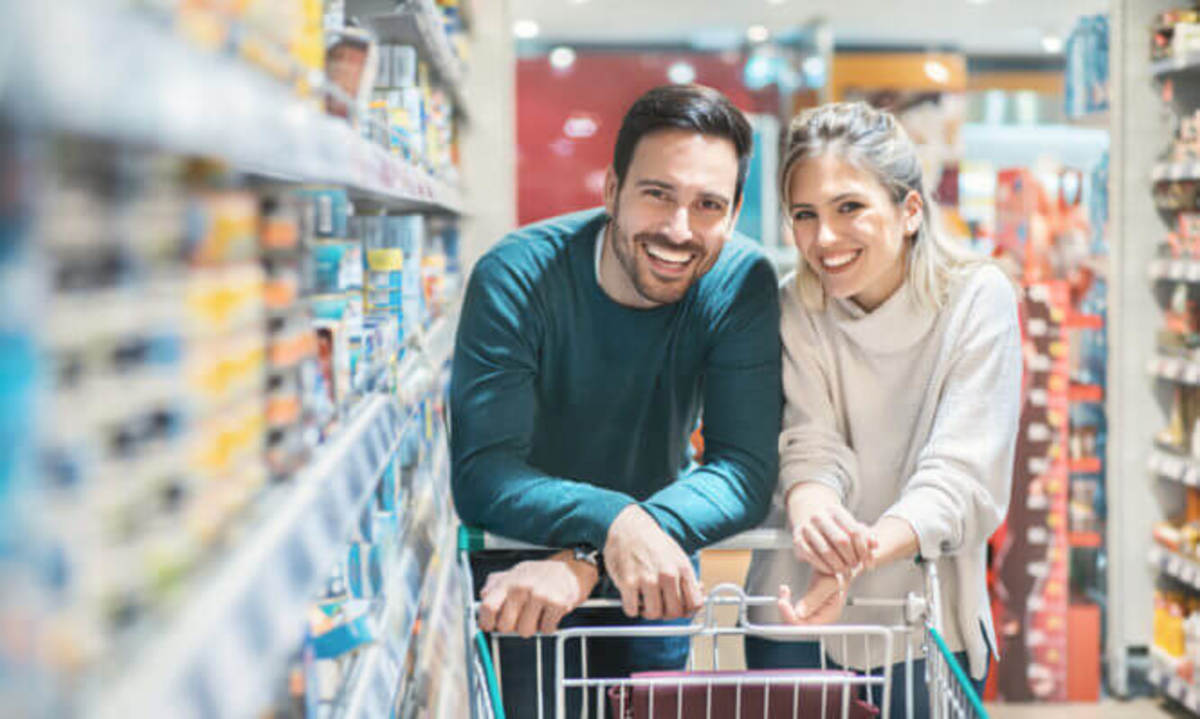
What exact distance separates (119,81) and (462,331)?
4.39 ft

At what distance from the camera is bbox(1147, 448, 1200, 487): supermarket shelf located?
374 cm

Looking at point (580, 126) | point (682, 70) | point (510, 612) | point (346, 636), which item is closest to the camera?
point (346, 636)

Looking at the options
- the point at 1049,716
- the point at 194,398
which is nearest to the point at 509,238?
the point at 194,398

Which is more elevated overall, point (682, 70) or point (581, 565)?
point (682, 70)

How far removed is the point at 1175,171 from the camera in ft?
12.7

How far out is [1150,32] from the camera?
407 cm

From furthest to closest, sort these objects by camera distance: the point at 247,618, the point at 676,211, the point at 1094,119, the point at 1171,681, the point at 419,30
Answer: the point at 1094,119 → the point at 1171,681 → the point at 419,30 → the point at 676,211 → the point at 247,618

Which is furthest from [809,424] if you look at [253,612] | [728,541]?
[253,612]

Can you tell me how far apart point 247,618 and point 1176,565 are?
382cm

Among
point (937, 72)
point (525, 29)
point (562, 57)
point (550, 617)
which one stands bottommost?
point (550, 617)

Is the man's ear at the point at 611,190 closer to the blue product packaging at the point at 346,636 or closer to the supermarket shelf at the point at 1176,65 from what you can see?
the blue product packaging at the point at 346,636

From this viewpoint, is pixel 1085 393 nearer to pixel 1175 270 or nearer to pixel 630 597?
pixel 1175 270

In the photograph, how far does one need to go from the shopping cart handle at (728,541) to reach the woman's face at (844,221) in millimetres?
352

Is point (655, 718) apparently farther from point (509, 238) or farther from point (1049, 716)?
point (1049, 716)
